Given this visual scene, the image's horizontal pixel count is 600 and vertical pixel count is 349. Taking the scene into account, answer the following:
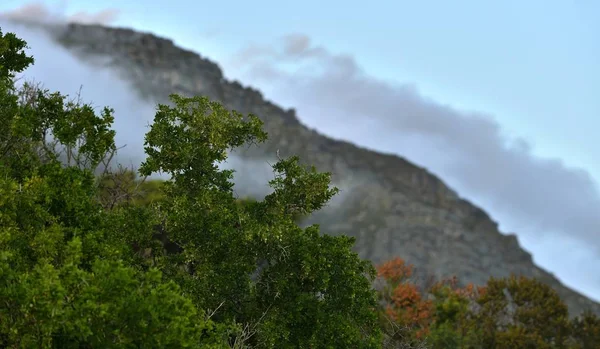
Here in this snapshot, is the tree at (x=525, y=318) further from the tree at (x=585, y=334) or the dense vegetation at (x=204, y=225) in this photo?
the dense vegetation at (x=204, y=225)

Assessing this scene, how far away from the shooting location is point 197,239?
24.7 m

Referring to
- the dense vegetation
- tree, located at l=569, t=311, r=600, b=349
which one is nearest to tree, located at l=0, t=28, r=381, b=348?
the dense vegetation

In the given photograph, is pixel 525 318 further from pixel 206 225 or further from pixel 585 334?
pixel 206 225

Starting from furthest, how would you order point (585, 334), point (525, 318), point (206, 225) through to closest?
point (585, 334), point (525, 318), point (206, 225)

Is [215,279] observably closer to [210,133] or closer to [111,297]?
[210,133]

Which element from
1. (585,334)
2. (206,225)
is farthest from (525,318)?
(206,225)

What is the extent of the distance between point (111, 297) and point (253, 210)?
9337 millimetres

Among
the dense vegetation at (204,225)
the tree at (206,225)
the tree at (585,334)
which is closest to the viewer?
the dense vegetation at (204,225)

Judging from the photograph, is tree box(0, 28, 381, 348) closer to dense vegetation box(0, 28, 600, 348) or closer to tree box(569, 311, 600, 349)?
dense vegetation box(0, 28, 600, 348)

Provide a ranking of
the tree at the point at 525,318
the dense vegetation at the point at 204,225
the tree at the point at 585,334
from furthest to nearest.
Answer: the tree at the point at 585,334, the tree at the point at 525,318, the dense vegetation at the point at 204,225

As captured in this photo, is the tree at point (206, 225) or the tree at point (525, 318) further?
the tree at point (525, 318)

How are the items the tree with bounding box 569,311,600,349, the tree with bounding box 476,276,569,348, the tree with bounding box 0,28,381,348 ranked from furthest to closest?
the tree with bounding box 569,311,600,349 < the tree with bounding box 476,276,569,348 < the tree with bounding box 0,28,381,348

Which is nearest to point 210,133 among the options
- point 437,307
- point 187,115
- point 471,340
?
point 187,115

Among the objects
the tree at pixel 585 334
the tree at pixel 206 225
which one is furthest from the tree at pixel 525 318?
the tree at pixel 206 225
